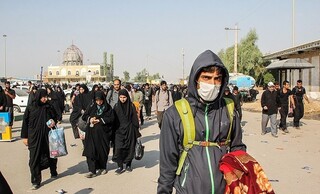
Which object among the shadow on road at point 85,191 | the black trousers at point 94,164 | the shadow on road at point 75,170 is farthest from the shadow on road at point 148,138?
the shadow on road at point 85,191

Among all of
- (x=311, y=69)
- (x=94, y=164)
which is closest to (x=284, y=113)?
(x=94, y=164)

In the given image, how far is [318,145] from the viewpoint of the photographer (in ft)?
33.0

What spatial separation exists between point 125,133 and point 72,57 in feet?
401

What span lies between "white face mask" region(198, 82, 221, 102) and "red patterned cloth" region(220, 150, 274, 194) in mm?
405

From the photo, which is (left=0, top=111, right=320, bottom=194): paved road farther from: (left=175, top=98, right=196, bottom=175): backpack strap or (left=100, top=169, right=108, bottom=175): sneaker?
(left=175, top=98, right=196, bottom=175): backpack strap

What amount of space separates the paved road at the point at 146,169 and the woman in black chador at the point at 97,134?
0.89ft

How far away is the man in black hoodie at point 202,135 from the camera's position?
7.97 feet

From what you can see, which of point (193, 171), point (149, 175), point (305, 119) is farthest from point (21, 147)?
point (305, 119)

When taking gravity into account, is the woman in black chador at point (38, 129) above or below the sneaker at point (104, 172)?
above

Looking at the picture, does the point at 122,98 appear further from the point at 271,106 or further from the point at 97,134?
the point at 271,106

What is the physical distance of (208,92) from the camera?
250cm

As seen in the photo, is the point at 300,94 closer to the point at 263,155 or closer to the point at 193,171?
the point at 263,155

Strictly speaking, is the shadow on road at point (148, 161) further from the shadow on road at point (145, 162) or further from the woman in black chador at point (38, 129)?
the woman in black chador at point (38, 129)

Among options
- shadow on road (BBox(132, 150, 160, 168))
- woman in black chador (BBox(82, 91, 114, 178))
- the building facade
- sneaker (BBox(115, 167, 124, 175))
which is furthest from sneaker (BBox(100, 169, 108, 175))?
the building facade
